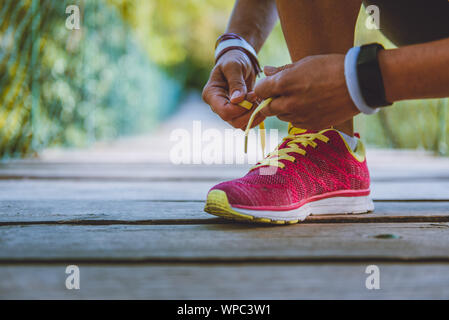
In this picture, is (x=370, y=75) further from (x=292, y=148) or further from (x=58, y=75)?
(x=58, y=75)

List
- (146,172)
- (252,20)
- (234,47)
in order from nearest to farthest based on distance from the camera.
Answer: (234,47) < (252,20) < (146,172)

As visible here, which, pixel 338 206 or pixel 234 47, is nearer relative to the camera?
pixel 338 206

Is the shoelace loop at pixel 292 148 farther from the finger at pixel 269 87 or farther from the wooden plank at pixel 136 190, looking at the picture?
the wooden plank at pixel 136 190

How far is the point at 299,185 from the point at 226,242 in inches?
10.8

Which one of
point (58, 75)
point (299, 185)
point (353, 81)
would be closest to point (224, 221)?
point (299, 185)

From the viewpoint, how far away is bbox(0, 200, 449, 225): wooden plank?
89 cm

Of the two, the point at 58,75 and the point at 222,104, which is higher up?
the point at 58,75

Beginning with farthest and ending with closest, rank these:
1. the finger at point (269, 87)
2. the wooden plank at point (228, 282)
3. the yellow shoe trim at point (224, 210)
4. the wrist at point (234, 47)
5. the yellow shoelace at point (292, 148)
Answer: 1. the wrist at point (234, 47)
2. the yellow shoelace at point (292, 148)
3. the yellow shoe trim at point (224, 210)
4. the finger at point (269, 87)
5. the wooden plank at point (228, 282)

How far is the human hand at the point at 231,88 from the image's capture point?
0.94m

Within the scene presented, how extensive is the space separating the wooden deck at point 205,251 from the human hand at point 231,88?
24 cm

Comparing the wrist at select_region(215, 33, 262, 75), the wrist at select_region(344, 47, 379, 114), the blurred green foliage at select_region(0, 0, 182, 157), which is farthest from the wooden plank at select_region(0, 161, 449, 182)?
the wrist at select_region(344, 47, 379, 114)

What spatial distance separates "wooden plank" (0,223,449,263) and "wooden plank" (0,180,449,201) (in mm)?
437

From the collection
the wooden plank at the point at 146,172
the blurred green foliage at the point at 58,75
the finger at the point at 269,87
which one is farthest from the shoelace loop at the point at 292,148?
the blurred green foliage at the point at 58,75

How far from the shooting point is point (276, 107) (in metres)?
0.74
